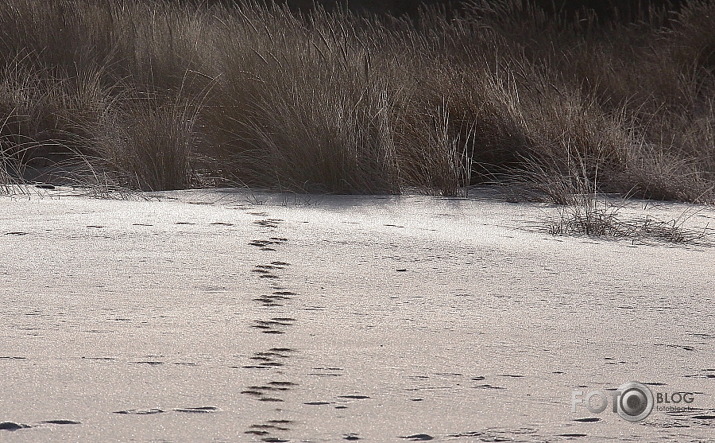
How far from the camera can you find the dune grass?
15.8 ft

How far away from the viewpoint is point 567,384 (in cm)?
184

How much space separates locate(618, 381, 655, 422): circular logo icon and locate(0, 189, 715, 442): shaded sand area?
0.02 meters

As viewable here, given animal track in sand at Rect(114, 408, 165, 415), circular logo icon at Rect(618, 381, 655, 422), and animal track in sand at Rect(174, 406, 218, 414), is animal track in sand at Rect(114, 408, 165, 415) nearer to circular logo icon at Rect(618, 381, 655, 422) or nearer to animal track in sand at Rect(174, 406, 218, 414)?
animal track in sand at Rect(174, 406, 218, 414)

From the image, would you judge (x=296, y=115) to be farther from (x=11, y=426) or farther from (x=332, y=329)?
(x=11, y=426)

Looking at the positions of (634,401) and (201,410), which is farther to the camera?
(634,401)

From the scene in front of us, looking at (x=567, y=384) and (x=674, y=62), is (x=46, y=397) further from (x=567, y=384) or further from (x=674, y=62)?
(x=674, y=62)

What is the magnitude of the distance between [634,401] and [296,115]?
329 cm

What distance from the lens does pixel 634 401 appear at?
176 centimetres

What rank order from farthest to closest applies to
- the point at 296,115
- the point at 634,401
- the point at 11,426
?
the point at 296,115
the point at 634,401
the point at 11,426

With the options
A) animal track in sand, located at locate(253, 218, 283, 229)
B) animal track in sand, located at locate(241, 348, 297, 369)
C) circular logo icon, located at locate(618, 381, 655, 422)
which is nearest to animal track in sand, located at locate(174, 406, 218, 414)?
animal track in sand, located at locate(241, 348, 297, 369)

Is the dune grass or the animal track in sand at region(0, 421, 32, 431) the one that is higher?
the dune grass

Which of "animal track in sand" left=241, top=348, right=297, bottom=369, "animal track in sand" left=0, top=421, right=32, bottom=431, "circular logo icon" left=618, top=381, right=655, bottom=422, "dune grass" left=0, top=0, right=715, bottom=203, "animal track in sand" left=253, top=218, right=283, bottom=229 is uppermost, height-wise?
"dune grass" left=0, top=0, right=715, bottom=203

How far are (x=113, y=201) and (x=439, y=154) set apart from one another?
1602 mm

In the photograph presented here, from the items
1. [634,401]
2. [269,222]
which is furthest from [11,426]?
[269,222]
